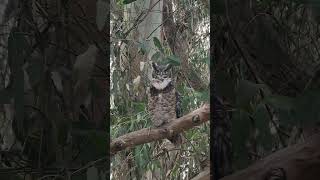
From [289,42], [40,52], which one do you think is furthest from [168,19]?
[40,52]

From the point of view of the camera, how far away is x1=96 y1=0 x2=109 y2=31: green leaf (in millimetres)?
1488

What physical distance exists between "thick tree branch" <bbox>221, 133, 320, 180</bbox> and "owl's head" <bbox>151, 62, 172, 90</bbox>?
63cm

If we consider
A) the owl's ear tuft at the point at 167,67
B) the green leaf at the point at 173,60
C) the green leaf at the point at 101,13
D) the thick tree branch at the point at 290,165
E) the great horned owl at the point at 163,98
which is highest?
the green leaf at the point at 101,13

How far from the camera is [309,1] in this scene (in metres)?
1.64

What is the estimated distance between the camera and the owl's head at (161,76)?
2.10 meters

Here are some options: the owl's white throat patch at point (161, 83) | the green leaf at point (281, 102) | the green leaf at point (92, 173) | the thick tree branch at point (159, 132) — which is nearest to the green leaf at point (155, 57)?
the owl's white throat patch at point (161, 83)

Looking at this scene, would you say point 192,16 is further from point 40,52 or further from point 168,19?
point 40,52

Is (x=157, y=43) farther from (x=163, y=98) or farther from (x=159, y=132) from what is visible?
(x=159, y=132)

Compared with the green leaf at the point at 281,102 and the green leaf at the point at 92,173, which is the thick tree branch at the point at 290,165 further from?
the green leaf at the point at 92,173

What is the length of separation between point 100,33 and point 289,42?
64cm

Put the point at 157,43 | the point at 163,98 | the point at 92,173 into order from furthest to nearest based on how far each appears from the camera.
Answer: the point at 163,98, the point at 157,43, the point at 92,173

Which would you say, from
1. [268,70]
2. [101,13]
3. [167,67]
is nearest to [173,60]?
[167,67]

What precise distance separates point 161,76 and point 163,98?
0.12 metres

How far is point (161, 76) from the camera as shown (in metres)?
2.11
